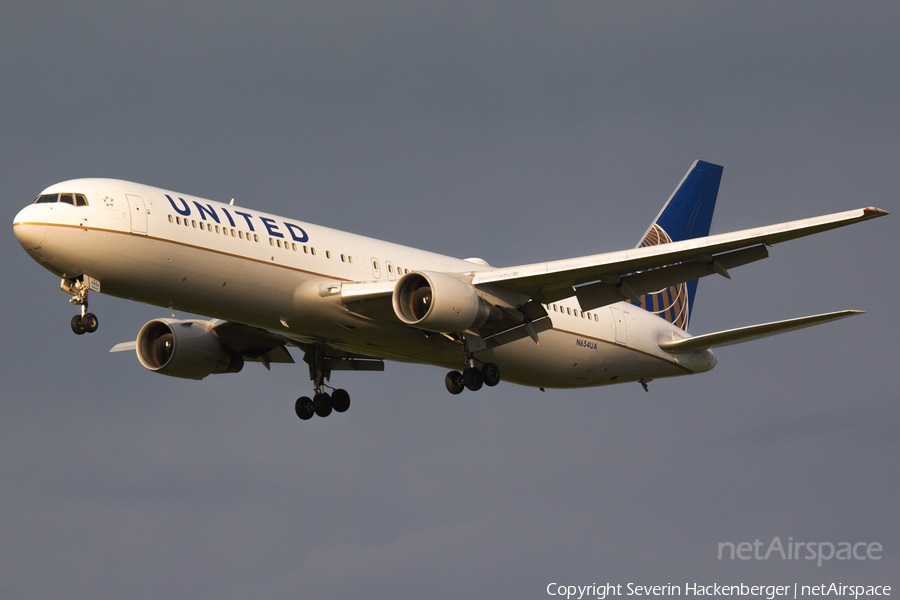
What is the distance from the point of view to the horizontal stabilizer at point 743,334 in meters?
32.4

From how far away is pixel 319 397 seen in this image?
39094 millimetres

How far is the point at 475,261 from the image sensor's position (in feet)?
124

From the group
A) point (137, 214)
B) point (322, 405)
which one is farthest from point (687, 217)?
point (137, 214)

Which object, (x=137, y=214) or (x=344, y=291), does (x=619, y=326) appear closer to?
(x=344, y=291)

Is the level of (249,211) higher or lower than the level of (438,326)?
higher

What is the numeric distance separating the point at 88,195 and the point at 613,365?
19.5 m

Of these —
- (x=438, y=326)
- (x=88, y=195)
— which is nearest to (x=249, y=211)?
(x=88, y=195)

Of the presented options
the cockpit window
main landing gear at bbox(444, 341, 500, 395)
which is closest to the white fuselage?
the cockpit window

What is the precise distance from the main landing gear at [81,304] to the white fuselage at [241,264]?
32 cm

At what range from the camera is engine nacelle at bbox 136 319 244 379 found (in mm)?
37094

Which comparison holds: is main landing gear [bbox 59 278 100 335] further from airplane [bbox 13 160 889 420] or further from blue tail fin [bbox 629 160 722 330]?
blue tail fin [bbox 629 160 722 330]

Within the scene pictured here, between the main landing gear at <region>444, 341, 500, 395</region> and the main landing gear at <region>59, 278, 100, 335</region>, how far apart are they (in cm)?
1145

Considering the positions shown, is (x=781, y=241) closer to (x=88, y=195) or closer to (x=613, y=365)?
(x=613, y=365)

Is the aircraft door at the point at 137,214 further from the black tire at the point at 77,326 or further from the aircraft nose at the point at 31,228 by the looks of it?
the black tire at the point at 77,326
